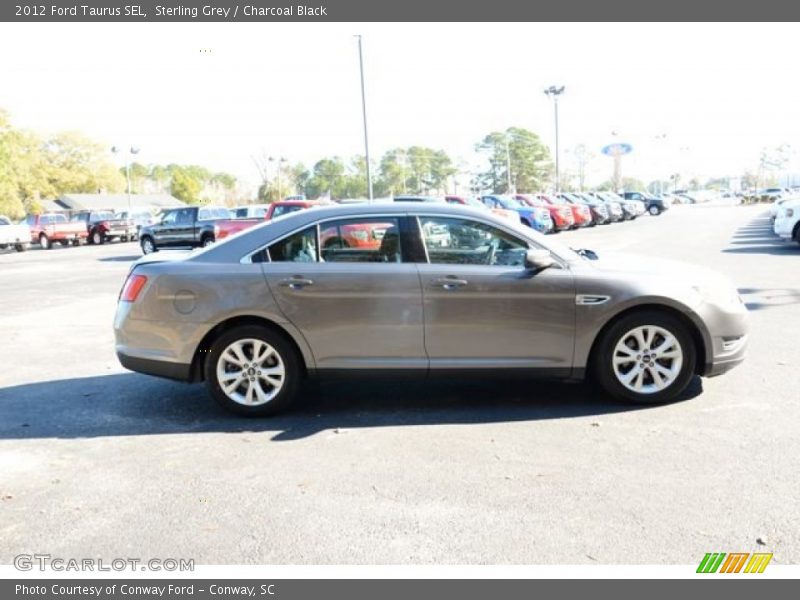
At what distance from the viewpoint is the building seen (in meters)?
91.1

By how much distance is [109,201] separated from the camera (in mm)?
97562

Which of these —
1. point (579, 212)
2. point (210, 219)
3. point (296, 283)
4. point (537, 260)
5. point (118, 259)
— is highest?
point (210, 219)

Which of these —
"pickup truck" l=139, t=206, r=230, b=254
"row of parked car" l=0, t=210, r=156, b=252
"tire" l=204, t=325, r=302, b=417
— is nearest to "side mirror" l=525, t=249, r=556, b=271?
"tire" l=204, t=325, r=302, b=417

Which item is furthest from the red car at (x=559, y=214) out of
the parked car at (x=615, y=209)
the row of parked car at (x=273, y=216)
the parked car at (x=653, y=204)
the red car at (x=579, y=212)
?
the parked car at (x=653, y=204)

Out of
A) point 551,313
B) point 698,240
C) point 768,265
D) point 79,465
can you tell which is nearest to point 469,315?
point 551,313

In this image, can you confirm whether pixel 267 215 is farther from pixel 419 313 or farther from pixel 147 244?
pixel 419 313

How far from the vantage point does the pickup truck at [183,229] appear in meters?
25.3

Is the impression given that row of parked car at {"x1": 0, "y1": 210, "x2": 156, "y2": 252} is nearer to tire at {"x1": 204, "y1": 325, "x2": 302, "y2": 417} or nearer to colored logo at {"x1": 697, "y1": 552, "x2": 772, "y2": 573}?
tire at {"x1": 204, "y1": 325, "x2": 302, "y2": 417}

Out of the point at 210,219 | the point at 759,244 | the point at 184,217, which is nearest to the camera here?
the point at 759,244

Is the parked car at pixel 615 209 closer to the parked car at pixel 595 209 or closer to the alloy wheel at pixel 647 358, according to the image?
the parked car at pixel 595 209

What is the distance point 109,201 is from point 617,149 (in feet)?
212

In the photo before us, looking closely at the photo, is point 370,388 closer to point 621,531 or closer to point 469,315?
point 469,315

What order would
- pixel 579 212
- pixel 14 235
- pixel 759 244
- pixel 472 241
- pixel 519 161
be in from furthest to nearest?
pixel 519 161 < pixel 579 212 < pixel 14 235 < pixel 759 244 < pixel 472 241

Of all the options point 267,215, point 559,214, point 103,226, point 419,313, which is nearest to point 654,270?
point 419,313
